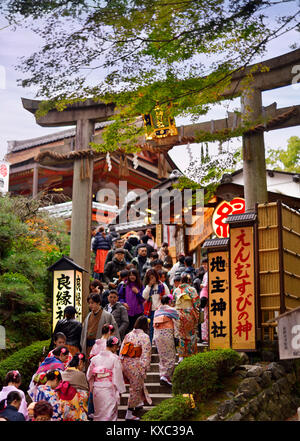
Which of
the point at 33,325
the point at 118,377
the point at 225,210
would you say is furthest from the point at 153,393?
the point at 225,210

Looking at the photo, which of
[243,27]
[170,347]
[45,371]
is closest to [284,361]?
[170,347]

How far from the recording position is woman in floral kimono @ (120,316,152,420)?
951 cm

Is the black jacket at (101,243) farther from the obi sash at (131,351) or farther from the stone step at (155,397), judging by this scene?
the obi sash at (131,351)

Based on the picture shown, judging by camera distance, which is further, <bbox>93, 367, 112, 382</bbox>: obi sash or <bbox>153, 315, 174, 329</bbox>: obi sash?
<bbox>153, 315, 174, 329</bbox>: obi sash

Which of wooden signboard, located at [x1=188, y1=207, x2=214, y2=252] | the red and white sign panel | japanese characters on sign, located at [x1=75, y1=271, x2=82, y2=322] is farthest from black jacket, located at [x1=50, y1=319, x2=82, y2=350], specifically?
wooden signboard, located at [x1=188, y1=207, x2=214, y2=252]

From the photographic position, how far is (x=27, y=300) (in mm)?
14000

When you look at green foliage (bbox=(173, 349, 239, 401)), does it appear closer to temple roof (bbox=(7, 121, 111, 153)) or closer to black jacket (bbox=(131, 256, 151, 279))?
black jacket (bbox=(131, 256, 151, 279))

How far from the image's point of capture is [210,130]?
50.0ft

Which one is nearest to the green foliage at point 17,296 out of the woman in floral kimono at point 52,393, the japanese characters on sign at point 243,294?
the japanese characters on sign at point 243,294

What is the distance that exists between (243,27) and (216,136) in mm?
3053
